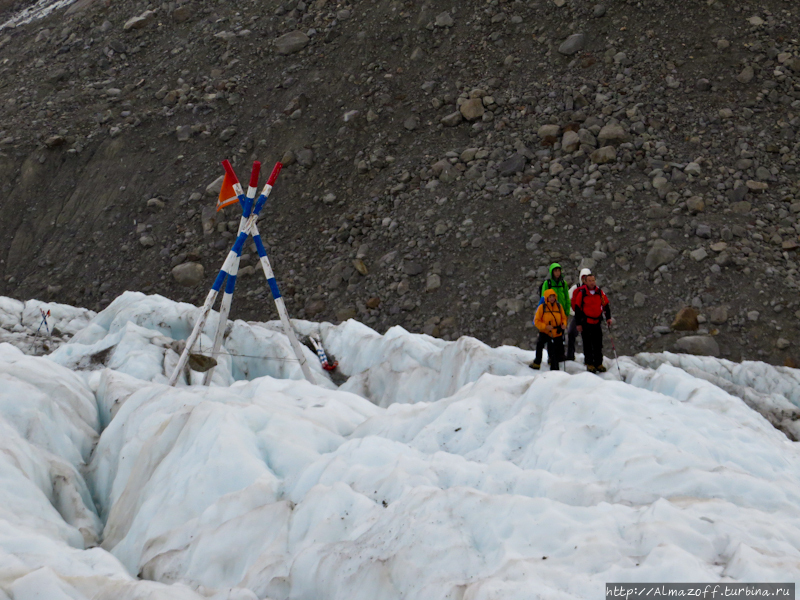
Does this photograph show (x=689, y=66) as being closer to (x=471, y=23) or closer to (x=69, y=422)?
(x=471, y=23)

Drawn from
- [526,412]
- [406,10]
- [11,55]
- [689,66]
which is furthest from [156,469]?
[11,55]

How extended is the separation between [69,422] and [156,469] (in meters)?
1.48

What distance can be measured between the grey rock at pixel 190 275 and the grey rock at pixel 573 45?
1060cm

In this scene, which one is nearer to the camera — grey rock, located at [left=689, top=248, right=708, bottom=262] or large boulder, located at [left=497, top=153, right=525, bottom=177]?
grey rock, located at [left=689, top=248, right=708, bottom=262]

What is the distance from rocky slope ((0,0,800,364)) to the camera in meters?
13.0

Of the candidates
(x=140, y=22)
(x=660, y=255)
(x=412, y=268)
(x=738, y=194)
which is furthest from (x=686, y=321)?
(x=140, y=22)

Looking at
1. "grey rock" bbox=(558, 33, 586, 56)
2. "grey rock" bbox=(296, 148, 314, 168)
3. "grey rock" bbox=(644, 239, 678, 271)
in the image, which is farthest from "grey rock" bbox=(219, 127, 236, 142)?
"grey rock" bbox=(644, 239, 678, 271)

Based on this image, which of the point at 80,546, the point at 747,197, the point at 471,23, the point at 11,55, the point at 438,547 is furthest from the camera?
the point at 11,55

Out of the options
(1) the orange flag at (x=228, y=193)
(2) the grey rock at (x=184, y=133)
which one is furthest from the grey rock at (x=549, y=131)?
(2) the grey rock at (x=184, y=133)

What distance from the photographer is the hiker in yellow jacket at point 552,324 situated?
873 cm

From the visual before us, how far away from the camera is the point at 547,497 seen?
197 inches

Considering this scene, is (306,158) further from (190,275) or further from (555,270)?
(555,270)

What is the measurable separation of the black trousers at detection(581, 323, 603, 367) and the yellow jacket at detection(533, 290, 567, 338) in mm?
462

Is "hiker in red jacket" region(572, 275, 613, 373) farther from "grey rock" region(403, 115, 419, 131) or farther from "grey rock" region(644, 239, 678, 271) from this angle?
"grey rock" region(403, 115, 419, 131)
